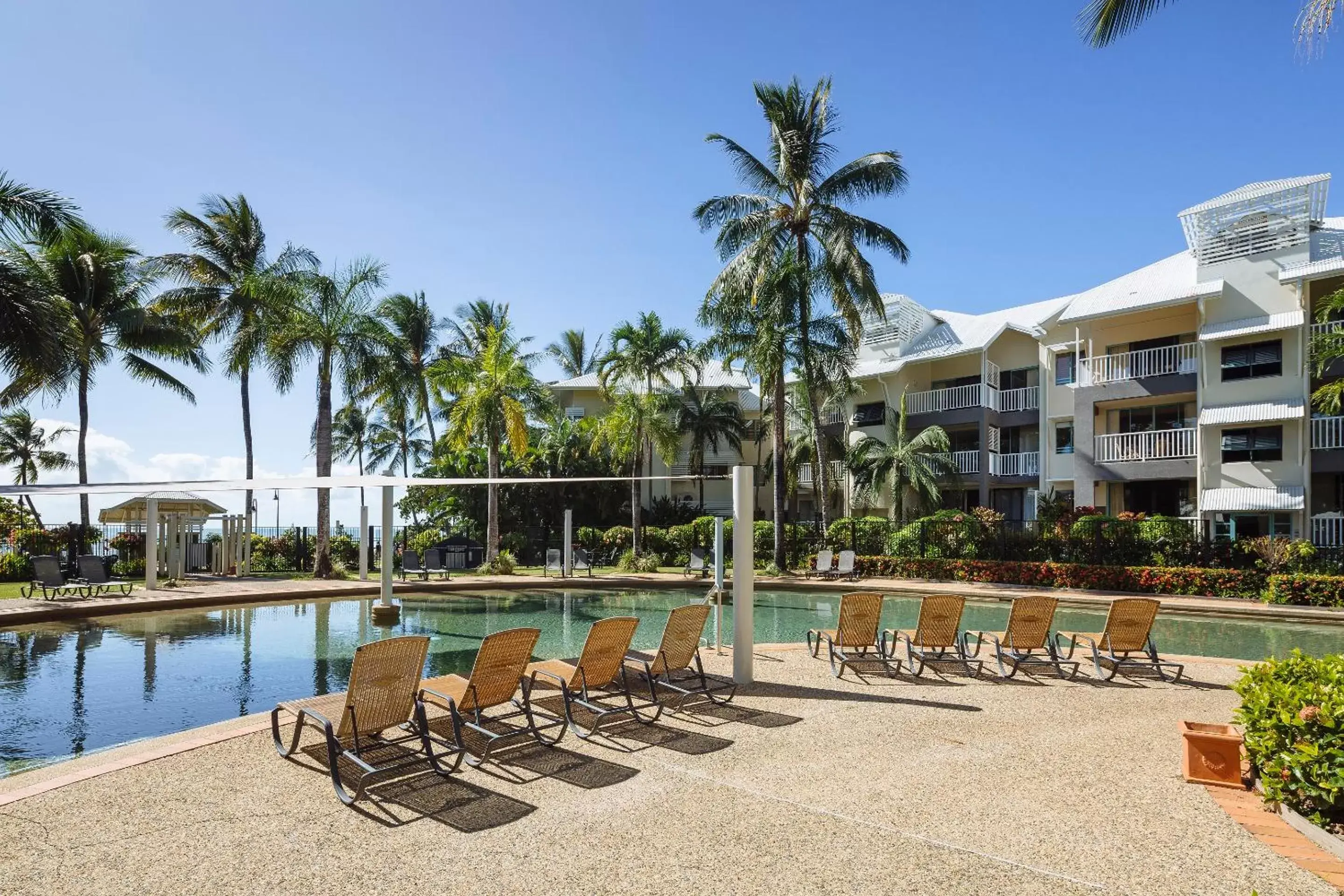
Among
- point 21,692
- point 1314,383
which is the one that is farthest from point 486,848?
point 1314,383

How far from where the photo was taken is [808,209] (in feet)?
82.8

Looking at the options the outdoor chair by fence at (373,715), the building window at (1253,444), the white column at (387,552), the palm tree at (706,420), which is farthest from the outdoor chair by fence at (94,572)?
the building window at (1253,444)

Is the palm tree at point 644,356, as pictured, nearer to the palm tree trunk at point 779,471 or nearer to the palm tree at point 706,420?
the palm tree at point 706,420

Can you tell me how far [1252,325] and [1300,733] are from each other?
22.5m

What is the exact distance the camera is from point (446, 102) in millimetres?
13727

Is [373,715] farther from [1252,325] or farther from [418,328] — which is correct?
[418,328]

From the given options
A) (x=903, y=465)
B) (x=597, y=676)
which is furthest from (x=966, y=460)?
(x=597, y=676)

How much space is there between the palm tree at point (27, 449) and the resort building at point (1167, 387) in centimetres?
4121

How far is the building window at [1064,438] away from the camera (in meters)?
28.3

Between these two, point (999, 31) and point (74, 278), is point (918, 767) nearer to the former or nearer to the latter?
point (999, 31)

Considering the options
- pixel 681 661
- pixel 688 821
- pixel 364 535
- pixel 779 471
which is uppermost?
pixel 779 471

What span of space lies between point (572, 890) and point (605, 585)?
17.8 metres

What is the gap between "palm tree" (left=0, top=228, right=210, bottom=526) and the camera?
2378cm

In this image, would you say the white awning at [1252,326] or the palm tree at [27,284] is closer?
the palm tree at [27,284]
